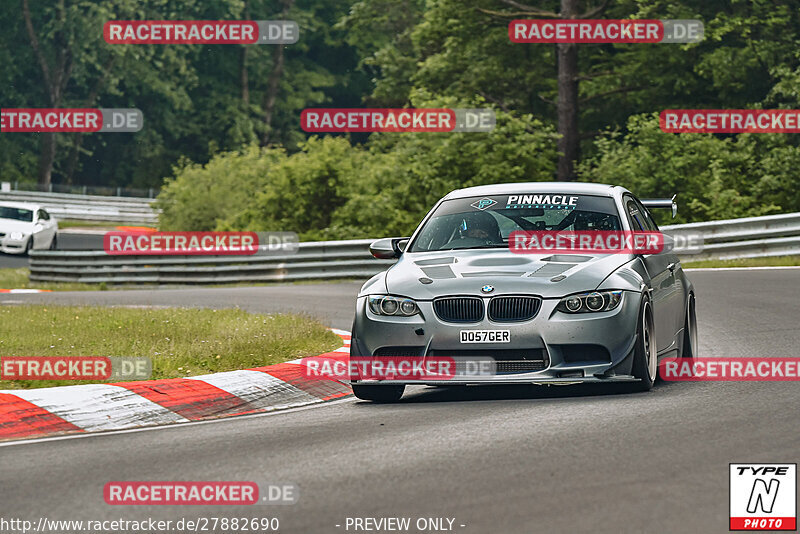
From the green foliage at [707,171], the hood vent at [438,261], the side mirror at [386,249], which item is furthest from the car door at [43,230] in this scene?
the hood vent at [438,261]

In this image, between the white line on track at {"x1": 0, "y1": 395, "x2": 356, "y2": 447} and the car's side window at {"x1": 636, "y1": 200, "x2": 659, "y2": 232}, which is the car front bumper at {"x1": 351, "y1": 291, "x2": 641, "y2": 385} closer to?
the white line on track at {"x1": 0, "y1": 395, "x2": 356, "y2": 447}

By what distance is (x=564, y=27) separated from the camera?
30.7 metres

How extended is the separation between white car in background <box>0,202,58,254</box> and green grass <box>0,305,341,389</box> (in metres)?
22.6

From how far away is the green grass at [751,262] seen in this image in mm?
22703

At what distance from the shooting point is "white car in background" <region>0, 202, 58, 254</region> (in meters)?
37.9

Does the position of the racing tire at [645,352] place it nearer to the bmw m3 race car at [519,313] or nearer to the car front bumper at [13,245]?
the bmw m3 race car at [519,313]

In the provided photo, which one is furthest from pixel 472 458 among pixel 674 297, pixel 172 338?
pixel 172 338

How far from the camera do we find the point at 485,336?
8.90 metres

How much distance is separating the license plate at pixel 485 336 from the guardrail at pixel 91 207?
1875 inches

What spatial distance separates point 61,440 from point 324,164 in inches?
944

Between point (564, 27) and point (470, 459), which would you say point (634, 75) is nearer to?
point (564, 27)

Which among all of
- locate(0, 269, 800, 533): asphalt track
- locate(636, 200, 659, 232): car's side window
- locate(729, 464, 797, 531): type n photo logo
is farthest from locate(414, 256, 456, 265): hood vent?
locate(729, 464, 797, 531): type n photo logo

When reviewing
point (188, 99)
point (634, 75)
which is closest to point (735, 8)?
point (634, 75)

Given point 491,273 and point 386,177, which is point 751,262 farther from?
point 491,273
